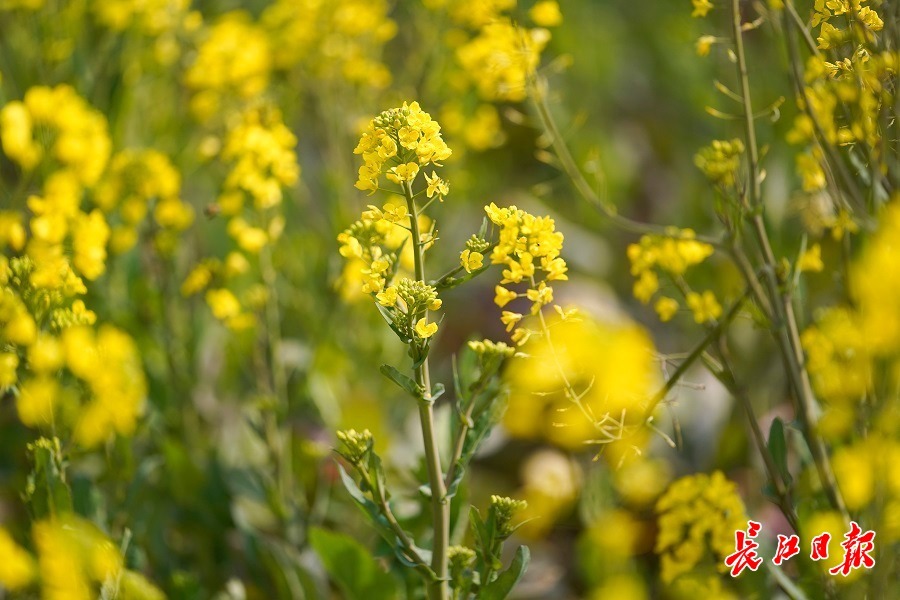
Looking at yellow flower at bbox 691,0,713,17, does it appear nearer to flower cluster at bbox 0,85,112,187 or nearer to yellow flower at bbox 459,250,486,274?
yellow flower at bbox 459,250,486,274

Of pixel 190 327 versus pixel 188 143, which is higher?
pixel 188 143

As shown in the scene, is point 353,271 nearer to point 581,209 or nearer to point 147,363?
point 147,363

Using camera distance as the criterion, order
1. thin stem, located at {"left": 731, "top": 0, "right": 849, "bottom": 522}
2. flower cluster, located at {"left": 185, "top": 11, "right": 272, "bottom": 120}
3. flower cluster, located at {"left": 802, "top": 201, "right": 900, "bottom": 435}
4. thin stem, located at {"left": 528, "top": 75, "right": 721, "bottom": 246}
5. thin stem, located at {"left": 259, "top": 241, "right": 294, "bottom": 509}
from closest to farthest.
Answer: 1. flower cluster, located at {"left": 802, "top": 201, "right": 900, "bottom": 435}
2. thin stem, located at {"left": 731, "top": 0, "right": 849, "bottom": 522}
3. thin stem, located at {"left": 528, "top": 75, "right": 721, "bottom": 246}
4. thin stem, located at {"left": 259, "top": 241, "right": 294, "bottom": 509}
5. flower cluster, located at {"left": 185, "top": 11, "right": 272, "bottom": 120}

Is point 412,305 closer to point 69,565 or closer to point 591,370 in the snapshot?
point 591,370

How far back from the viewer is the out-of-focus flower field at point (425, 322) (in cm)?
107

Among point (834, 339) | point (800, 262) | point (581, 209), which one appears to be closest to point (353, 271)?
point (800, 262)

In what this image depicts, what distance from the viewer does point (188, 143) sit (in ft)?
7.55

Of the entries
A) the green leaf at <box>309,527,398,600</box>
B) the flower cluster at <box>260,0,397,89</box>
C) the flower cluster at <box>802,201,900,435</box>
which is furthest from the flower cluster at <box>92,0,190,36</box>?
the flower cluster at <box>802,201,900,435</box>

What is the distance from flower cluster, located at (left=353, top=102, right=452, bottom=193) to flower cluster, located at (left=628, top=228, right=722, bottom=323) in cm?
41

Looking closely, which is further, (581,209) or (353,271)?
(581,209)

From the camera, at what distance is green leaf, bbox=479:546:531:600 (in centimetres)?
107

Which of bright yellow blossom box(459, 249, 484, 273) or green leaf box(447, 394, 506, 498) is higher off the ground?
bright yellow blossom box(459, 249, 484, 273)

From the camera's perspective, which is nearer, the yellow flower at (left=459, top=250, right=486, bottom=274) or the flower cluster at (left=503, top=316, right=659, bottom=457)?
the yellow flower at (left=459, top=250, right=486, bottom=274)

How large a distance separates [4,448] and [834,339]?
69.5 inches
